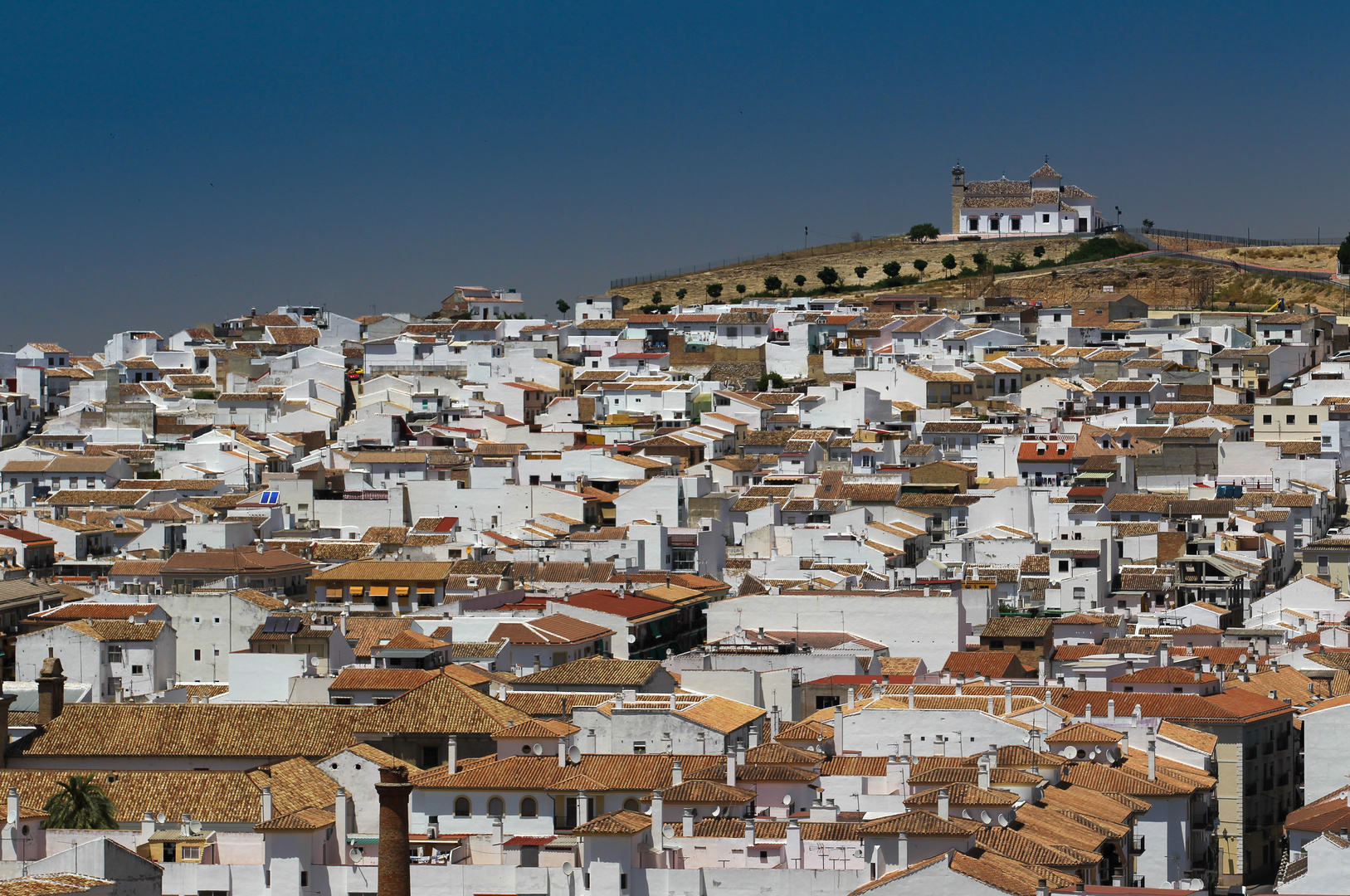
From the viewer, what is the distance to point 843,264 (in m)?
A: 105

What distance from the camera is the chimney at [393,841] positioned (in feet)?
74.1

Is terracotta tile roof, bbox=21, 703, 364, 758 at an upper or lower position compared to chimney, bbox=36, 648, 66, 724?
lower

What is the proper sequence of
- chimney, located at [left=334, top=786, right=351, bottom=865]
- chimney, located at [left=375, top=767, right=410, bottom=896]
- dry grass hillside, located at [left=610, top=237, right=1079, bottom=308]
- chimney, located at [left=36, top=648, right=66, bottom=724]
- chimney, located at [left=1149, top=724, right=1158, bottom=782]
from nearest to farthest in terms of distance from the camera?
chimney, located at [left=375, top=767, right=410, bottom=896] → chimney, located at [left=334, top=786, right=351, bottom=865] → chimney, located at [left=1149, top=724, right=1158, bottom=782] → chimney, located at [left=36, top=648, right=66, bottom=724] → dry grass hillside, located at [left=610, top=237, right=1079, bottom=308]

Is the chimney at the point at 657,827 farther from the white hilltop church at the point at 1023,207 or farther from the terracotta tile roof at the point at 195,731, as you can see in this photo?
the white hilltop church at the point at 1023,207

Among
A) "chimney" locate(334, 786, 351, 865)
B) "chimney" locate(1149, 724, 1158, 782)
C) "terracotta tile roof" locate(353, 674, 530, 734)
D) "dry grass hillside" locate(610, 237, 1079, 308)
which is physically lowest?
"chimney" locate(1149, 724, 1158, 782)

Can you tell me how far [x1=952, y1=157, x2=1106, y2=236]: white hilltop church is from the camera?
103500 mm

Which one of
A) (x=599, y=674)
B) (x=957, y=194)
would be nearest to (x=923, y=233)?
(x=957, y=194)

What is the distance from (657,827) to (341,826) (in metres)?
3.88

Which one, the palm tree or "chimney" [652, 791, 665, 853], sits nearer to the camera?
"chimney" [652, 791, 665, 853]

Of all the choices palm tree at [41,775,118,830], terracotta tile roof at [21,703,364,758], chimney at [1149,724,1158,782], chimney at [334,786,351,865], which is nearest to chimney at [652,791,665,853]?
chimney at [334,786,351,865]

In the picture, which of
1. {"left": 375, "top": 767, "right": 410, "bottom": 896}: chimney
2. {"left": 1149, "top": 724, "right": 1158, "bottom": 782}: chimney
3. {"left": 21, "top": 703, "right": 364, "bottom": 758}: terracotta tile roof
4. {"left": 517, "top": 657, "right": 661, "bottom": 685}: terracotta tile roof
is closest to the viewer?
{"left": 375, "top": 767, "right": 410, "bottom": 896}: chimney

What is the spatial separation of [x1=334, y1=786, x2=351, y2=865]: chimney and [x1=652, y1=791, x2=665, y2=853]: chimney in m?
3.66

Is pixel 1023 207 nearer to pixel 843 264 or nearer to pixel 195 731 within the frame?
pixel 843 264

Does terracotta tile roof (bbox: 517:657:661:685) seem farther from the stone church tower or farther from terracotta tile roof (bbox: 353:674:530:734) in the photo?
the stone church tower
